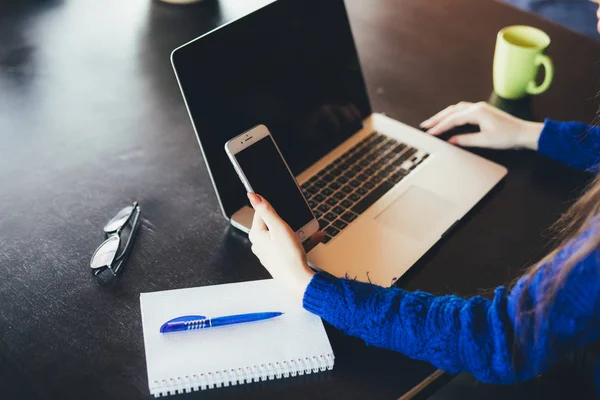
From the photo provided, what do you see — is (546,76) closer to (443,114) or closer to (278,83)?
(443,114)

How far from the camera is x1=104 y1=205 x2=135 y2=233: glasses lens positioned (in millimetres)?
1016

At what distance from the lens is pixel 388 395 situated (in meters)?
0.82

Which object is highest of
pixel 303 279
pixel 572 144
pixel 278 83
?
pixel 278 83

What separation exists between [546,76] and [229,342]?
841 mm

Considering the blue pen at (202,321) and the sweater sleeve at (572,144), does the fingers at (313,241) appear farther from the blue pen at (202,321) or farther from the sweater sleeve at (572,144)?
the sweater sleeve at (572,144)

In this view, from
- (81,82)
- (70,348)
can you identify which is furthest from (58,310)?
(81,82)

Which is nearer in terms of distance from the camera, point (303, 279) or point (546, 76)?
point (303, 279)

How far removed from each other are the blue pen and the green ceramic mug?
29.6 inches

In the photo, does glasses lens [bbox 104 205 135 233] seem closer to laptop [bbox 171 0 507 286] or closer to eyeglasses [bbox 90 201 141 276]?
eyeglasses [bbox 90 201 141 276]

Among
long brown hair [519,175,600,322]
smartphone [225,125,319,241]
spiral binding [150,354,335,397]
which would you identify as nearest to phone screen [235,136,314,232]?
smartphone [225,125,319,241]

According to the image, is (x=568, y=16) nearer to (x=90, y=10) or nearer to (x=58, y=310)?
(x=90, y=10)

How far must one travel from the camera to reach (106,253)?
0.97 m

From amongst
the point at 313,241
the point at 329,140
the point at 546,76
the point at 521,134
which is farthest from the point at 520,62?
the point at 313,241

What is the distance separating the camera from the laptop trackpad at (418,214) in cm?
105
